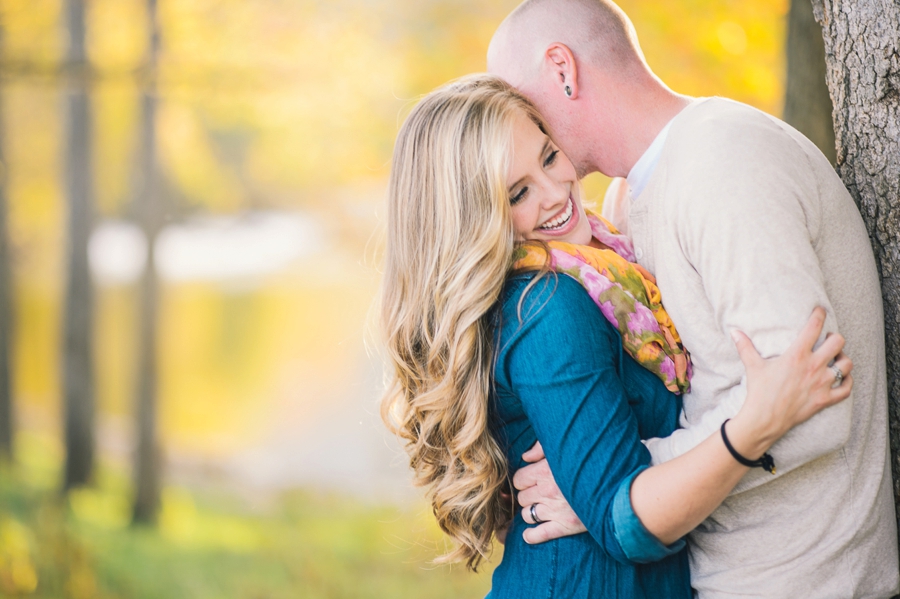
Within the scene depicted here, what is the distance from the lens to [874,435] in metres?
1.79

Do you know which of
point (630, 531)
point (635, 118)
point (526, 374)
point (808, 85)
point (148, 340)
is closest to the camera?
point (630, 531)

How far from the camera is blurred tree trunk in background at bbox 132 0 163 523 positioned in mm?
7090

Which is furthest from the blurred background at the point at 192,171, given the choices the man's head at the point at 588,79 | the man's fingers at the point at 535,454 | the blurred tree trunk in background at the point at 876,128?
the blurred tree trunk in background at the point at 876,128

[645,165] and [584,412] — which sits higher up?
[645,165]

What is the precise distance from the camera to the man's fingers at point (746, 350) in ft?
5.00

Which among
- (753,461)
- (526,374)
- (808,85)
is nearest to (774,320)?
(753,461)

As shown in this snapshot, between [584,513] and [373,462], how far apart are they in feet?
28.8

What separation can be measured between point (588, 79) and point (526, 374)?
2.86ft

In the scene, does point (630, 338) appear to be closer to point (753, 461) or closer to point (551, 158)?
point (753, 461)

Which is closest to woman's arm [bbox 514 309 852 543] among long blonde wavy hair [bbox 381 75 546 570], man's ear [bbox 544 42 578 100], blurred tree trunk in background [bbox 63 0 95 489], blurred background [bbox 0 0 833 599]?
long blonde wavy hair [bbox 381 75 546 570]

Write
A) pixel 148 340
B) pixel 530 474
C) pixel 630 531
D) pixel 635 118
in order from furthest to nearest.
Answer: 1. pixel 148 340
2. pixel 635 118
3. pixel 530 474
4. pixel 630 531

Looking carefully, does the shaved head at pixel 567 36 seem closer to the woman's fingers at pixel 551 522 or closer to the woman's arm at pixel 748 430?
the woman's arm at pixel 748 430

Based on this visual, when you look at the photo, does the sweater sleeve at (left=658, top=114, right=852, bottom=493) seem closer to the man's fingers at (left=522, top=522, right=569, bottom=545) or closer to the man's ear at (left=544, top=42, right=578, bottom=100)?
the man's fingers at (left=522, top=522, right=569, bottom=545)

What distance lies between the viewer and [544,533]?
189 centimetres
